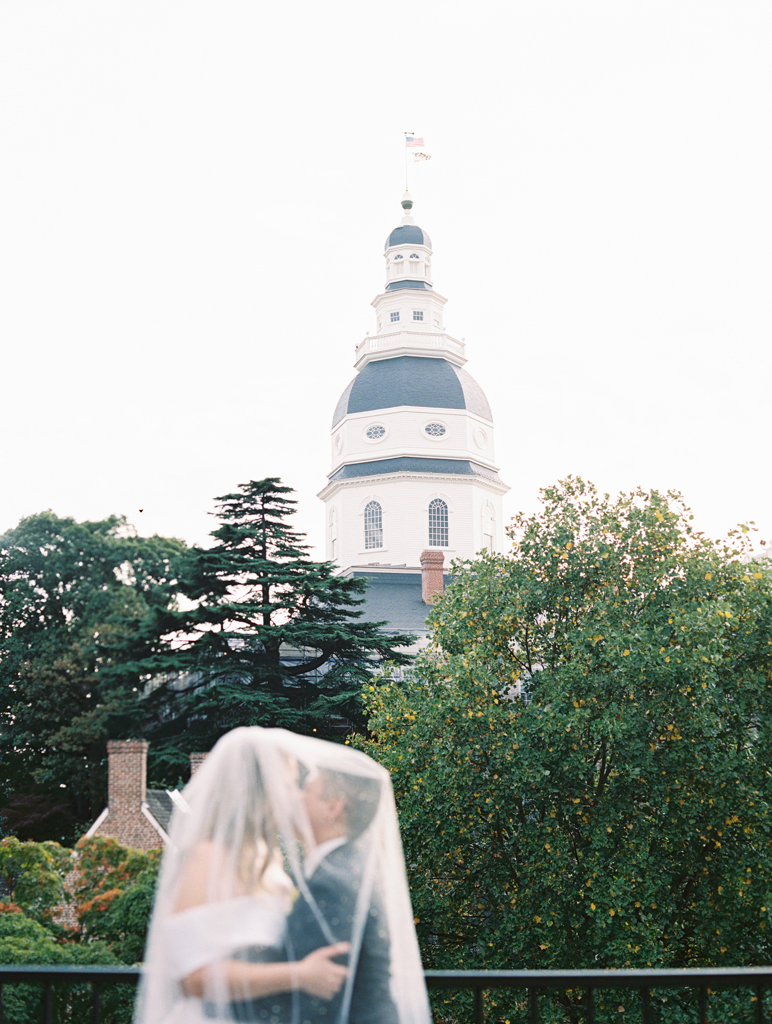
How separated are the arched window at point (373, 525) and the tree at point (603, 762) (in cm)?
3332

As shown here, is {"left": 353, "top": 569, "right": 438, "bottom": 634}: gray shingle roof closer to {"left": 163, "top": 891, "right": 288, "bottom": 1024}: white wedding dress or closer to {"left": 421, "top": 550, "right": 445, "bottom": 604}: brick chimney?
{"left": 421, "top": 550, "right": 445, "bottom": 604}: brick chimney

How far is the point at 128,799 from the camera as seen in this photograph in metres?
25.6

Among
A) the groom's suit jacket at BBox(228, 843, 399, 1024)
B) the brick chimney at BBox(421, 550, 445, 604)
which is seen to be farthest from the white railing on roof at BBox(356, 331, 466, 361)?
the groom's suit jacket at BBox(228, 843, 399, 1024)

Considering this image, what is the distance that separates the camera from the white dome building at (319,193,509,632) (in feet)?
167

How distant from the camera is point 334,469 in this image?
177 feet

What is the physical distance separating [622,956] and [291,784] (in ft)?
44.9

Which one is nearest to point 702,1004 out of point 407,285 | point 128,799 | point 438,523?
point 128,799

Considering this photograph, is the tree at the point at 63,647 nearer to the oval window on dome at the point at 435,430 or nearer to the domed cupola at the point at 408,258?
the oval window on dome at the point at 435,430

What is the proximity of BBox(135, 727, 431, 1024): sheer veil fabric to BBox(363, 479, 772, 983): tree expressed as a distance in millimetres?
13004

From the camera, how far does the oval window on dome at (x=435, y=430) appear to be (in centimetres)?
5277

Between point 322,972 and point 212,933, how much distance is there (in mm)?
295

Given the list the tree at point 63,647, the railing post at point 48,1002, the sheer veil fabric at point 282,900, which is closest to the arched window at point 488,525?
the tree at point 63,647

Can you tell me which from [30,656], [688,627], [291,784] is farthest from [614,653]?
[30,656]

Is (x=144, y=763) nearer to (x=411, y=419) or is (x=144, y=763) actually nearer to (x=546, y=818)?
(x=546, y=818)
